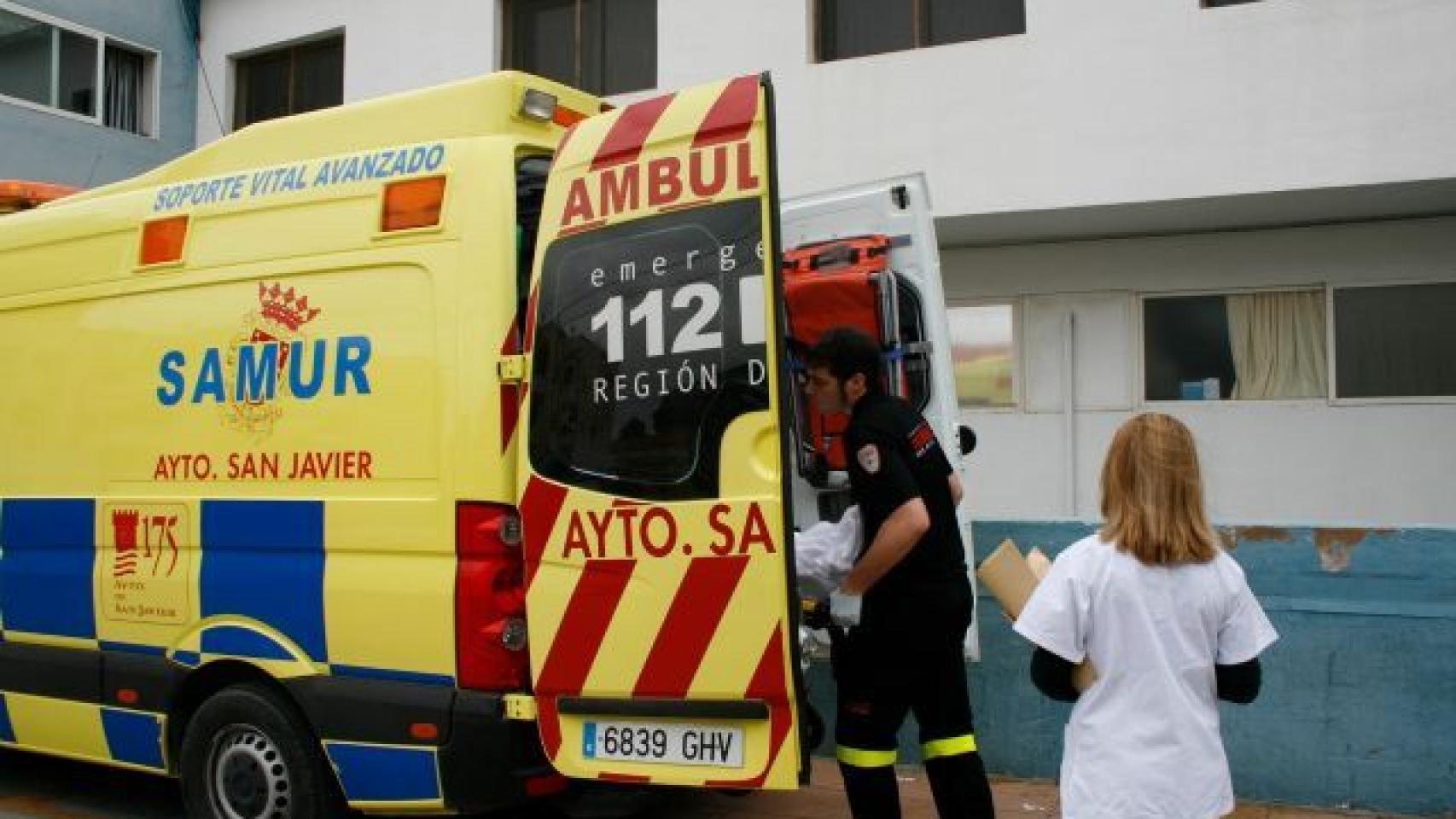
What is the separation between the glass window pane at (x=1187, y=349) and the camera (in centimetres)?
985

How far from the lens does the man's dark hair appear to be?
406 cm

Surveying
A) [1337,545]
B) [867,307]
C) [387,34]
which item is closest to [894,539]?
[867,307]

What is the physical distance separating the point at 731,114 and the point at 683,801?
10.2 feet

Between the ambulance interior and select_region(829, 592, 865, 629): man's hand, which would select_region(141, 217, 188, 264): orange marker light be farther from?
select_region(829, 592, 865, 629): man's hand

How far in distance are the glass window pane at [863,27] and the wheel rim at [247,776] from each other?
7.39 meters

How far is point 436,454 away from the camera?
412 cm

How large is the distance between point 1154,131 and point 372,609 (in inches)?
264

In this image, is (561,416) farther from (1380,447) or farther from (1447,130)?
(1380,447)

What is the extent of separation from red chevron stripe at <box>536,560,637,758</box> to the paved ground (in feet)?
4.09

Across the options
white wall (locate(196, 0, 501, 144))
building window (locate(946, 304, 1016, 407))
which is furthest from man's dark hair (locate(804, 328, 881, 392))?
white wall (locate(196, 0, 501, 144))

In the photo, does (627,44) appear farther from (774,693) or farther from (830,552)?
(774,693)

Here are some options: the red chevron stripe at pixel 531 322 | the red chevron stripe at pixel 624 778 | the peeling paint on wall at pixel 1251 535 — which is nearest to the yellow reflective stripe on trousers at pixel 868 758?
the red chevron stripe at pixel 624 778

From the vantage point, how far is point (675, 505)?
3.75 m

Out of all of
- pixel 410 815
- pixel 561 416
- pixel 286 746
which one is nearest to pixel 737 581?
pixel 561 416
